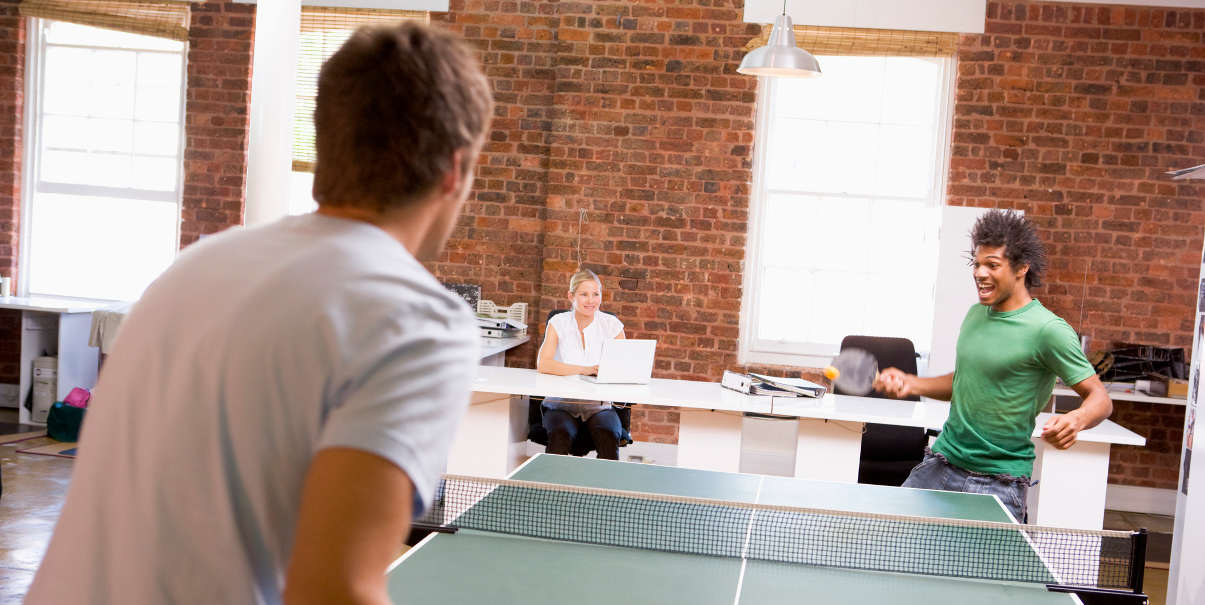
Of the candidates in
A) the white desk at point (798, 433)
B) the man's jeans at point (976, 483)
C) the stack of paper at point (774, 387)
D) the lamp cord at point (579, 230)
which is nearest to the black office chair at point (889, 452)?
the white desk at point (798, 433)

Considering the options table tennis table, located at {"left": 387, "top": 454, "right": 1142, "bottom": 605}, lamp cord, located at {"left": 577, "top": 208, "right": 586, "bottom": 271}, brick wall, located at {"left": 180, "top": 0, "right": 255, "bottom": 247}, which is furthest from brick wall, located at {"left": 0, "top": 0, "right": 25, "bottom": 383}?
table tennis table, located at {"left": 387, "top": 454, "right": 1142, "bottom": 605}

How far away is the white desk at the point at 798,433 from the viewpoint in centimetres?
Result: 488

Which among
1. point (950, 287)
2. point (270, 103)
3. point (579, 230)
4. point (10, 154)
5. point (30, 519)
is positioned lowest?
point (30, 519)

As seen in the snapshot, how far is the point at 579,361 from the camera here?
5.63m

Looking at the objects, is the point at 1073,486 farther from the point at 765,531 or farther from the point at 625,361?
the point at 765,531

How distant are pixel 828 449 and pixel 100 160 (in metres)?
6.02

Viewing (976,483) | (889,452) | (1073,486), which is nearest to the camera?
(976,483)

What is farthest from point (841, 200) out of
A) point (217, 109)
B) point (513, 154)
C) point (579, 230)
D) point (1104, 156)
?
point (217, 109)

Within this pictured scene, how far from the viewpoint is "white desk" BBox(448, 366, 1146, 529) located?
488cm

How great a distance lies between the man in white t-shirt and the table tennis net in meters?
1.76

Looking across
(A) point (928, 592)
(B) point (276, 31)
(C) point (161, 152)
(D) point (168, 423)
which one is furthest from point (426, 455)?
(C) point (161, 152)

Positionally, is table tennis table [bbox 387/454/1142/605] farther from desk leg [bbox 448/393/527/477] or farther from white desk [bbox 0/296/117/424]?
white desk [bbox 0/296/117/424]

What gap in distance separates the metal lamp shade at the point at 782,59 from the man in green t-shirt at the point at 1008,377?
172cm

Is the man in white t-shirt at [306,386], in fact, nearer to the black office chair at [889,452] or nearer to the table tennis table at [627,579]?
the table tennis table at [627,579]
